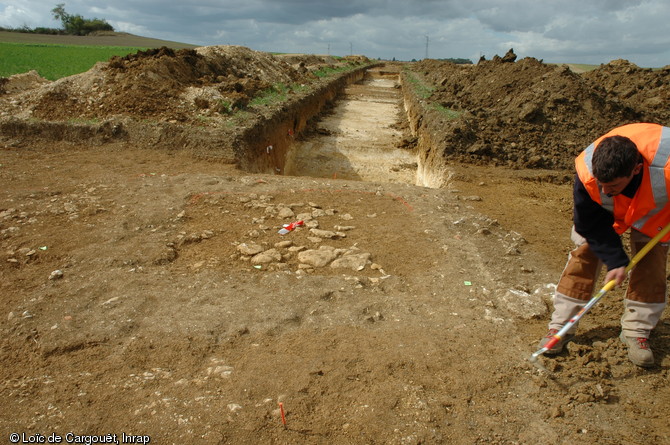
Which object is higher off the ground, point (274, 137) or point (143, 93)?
point (143, 93)

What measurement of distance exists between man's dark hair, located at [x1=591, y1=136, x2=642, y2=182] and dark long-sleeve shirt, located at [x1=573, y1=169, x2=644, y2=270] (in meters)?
0.28

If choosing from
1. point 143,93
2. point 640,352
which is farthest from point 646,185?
point 143,93

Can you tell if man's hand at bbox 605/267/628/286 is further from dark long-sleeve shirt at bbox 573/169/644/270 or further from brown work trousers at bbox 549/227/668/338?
brown work trousers at bbox 549/227/668/338

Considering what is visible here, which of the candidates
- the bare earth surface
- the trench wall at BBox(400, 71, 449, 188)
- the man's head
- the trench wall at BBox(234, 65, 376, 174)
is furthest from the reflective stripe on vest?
the trench wall at BBox(234, 65, 376, 174)

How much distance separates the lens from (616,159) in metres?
1.96

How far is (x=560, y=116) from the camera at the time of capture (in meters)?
8.76

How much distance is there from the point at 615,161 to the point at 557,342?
49.0 inches

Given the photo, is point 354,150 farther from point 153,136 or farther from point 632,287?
point 632,287

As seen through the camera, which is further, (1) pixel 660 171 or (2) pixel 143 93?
(2) pixel 143 93

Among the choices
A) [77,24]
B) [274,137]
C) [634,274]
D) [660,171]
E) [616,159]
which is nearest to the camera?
[616,159]

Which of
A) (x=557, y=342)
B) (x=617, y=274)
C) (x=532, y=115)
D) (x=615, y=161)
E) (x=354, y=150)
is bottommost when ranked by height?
(x=557, y=342)

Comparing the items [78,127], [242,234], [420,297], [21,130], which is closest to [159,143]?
[78,127]

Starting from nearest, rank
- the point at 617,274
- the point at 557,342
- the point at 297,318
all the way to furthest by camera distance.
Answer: the point at 617,274
the point at 557,342
the point at 297,318

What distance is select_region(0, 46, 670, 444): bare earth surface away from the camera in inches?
87.0
